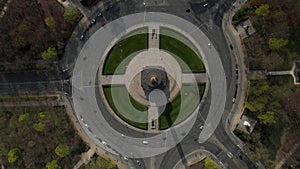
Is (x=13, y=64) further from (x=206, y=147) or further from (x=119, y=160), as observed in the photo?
(x=206, y=147)

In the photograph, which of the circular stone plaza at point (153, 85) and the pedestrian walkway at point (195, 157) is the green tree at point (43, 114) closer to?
the circular stone plaza at point (153, 85)

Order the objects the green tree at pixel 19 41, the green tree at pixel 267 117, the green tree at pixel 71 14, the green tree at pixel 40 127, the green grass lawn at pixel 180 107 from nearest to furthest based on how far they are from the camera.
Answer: the green tree at pixel 267 117 < the green tree at pixel 71 14 < the green tree at pixel 19 41 < the green tree at pixel 40 127 < the green grass lawn at pixel 180 107

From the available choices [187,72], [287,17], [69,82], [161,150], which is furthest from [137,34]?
[287,17]

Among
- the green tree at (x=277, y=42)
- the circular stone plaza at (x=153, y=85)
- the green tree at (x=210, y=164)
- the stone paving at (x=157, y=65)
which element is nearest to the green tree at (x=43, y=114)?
the circular stone plaza at (x=153, y=85)

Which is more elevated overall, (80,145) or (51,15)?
(51,15)

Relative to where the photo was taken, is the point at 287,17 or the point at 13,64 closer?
the point at 287,17

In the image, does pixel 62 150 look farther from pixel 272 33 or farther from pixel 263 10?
pixel 263 10
